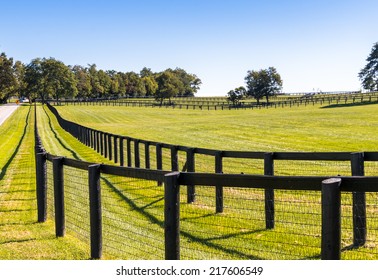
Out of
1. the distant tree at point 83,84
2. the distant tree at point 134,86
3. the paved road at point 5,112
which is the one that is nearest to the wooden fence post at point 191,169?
the paved road at point 5,112

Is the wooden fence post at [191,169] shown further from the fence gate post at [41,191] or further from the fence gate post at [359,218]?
the fence gate post at [359,218]

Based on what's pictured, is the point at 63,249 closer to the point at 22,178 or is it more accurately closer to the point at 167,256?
the point at 167,256

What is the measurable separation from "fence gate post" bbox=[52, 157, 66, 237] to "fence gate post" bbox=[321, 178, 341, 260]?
4857mm

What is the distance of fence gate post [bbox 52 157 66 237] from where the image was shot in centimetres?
762

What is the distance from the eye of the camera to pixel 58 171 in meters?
7.80

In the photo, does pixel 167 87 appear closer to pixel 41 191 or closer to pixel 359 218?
pixel 41 191

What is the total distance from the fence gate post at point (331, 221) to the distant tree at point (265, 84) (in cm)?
11861

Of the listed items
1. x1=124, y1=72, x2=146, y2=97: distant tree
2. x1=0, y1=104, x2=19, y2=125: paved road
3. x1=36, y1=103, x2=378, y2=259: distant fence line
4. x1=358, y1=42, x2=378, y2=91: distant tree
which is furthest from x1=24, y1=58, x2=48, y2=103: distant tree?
x1=36, y1=103, x2=378, y2=259: distant fence line

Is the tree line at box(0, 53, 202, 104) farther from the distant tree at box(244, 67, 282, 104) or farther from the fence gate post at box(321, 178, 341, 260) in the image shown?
the fence gate post at box(321, 178, 341, 260)

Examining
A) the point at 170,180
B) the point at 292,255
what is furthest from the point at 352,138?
the point at 170,180

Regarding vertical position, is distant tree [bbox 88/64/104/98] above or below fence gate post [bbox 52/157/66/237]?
above

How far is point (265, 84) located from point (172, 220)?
4732 inches

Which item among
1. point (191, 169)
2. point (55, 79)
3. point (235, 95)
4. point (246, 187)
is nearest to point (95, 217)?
point (246, 187)
